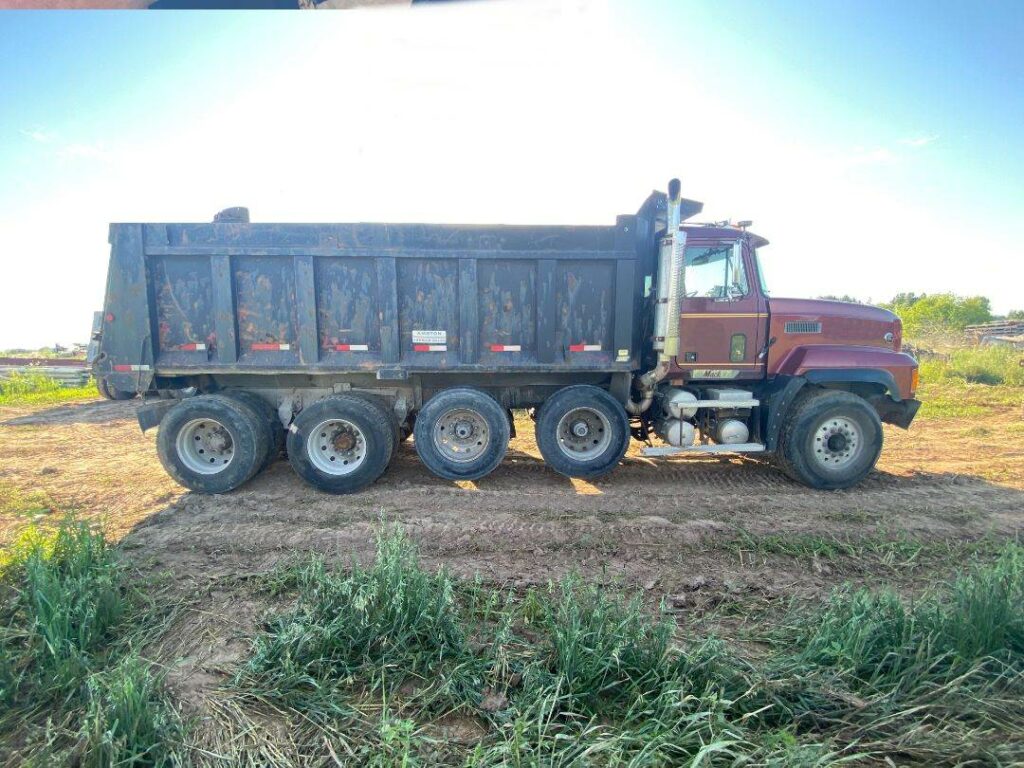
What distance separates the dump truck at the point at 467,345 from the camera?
529cm

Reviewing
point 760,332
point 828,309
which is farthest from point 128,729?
point 828,309

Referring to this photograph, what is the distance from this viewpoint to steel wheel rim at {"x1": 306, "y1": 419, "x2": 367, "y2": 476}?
17.7ft

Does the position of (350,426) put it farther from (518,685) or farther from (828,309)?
(828,309)

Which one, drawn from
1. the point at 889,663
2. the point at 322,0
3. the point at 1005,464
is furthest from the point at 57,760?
the point at 1005,464

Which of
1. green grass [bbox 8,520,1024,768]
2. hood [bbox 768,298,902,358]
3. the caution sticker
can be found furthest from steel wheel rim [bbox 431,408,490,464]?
hood [bbox 768,298,902,358]

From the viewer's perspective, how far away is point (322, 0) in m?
2.00

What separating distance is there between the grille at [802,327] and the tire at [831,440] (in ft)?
2.58

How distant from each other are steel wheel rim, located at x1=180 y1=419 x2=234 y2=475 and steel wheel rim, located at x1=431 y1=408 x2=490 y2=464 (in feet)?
8.06

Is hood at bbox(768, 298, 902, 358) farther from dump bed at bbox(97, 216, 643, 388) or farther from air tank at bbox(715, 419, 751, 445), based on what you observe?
dump bed at bbox(97, 216, 643, 388)

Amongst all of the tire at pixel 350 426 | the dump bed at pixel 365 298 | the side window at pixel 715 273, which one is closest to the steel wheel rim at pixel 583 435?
the dump bed at pixel 365 298

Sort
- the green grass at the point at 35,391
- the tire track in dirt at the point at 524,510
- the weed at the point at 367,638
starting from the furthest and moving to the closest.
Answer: the green grass at the point at 35,391
the tire track in dirt at the point at 524,510
the weed at the point at 367,638

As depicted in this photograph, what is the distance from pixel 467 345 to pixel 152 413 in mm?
3829

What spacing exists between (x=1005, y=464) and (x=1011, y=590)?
5586mm

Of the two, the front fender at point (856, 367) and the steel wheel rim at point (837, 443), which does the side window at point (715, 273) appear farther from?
the steel wheel rim at point (837, 443)
